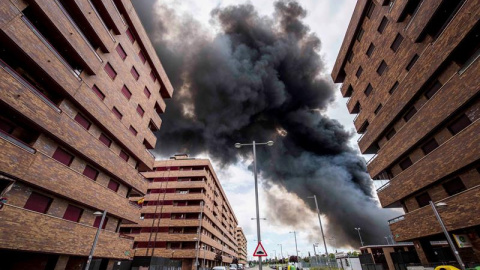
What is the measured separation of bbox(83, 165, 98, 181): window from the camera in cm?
1689

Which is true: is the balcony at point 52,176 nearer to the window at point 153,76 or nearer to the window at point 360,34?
the window at point 153,76

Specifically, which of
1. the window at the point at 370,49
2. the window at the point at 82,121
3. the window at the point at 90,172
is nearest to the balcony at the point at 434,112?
the window at the point at 370,49

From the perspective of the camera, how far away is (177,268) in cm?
3312

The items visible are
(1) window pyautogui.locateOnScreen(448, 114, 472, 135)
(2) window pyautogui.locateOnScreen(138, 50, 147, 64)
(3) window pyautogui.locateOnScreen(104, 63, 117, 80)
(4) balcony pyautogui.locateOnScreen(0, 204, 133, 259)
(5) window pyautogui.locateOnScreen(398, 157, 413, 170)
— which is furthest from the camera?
(2) window pyautogui.locateOnScreen(138, 50, 147, 64)

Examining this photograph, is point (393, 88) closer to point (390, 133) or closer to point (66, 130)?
point (390, 133)

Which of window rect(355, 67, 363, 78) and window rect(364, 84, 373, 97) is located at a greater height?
window rect(355, 67, 363, 78)

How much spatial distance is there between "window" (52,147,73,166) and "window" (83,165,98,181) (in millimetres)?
1630

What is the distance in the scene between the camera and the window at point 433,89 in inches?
653

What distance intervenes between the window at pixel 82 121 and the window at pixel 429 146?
2751 cm

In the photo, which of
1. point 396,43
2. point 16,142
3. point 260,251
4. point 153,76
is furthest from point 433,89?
point 153,76

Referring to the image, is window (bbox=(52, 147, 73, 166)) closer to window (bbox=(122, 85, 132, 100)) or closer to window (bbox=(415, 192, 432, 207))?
window (bbox=(122, 85, 132, 100))

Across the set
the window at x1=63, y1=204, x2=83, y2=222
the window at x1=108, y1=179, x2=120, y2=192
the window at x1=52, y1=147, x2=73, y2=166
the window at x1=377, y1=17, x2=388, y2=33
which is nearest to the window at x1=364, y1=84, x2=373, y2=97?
the window at x1=377, y1=17, x2=388, y2=33

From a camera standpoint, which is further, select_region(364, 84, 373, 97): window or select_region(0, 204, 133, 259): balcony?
select_region(364, 84, 373, 97): window

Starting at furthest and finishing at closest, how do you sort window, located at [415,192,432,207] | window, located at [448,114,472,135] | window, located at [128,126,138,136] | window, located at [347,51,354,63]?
1. window, located at [347,51,354,63]
2. window, located at [128,126,138,136]
3. window, located at [415,192,432,207]
4. window, located at [448,114,472,135]
